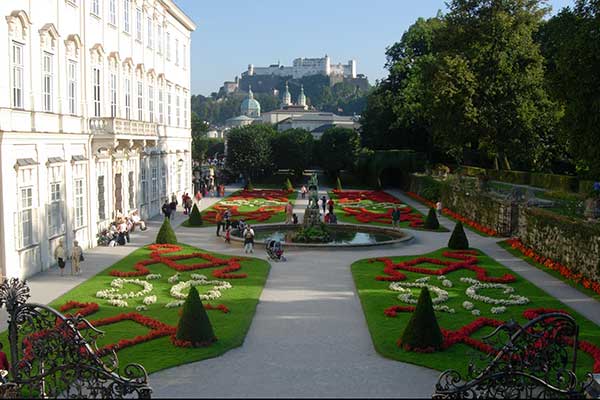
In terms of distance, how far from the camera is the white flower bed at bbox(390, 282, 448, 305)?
18.5 metres

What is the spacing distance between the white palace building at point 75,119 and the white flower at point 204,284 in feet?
17.9

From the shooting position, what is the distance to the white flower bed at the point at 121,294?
62.0 feet

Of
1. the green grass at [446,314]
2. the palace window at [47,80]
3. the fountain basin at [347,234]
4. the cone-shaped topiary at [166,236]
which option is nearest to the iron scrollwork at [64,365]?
the green grass at [446,314]

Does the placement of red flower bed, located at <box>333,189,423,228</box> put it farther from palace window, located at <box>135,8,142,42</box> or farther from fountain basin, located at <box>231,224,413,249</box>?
palace window, located at <box>135,8,142,42</box>

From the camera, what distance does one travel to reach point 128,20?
35438 millimetres

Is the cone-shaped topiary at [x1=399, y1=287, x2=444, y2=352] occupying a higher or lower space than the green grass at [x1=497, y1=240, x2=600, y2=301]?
higher

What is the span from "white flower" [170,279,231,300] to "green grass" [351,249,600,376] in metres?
4.15

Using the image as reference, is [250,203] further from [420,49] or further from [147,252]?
[420,49]

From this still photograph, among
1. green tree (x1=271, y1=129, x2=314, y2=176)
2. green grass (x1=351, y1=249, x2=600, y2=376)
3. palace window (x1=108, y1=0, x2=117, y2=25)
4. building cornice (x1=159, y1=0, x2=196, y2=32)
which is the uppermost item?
building cornice (x1=159, y1=0, x2=196, y2=32)

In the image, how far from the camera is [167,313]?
17.2 metres

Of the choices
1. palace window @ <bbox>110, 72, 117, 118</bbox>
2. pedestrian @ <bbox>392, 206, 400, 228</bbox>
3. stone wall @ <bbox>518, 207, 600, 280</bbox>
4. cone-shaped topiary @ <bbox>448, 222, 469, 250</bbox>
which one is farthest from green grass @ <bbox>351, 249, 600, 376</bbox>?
palace window @ <bbox>110, 72, 117, 118</bbox>

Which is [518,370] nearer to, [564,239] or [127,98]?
[564,239]

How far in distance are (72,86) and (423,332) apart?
19322 millimetres

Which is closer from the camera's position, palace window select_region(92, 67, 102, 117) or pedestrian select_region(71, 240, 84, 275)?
pedestrian select_region(71, 240, 84, 275)
